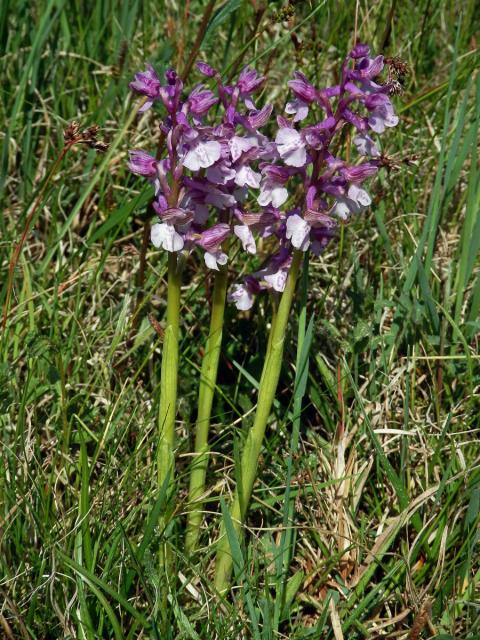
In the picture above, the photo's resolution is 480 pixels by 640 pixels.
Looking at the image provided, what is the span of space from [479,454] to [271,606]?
68cm

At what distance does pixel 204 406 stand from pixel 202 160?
61cm

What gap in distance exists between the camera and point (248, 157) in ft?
5.64

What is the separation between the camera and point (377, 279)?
261 centimetres

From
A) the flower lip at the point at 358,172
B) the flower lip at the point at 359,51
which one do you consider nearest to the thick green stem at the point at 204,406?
the flower lip at the point at 358,172

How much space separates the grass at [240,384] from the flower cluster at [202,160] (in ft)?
1.09

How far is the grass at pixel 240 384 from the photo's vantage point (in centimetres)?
186

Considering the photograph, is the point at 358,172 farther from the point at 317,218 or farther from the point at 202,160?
the point at 202,160

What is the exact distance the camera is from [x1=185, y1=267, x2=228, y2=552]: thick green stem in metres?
1.89

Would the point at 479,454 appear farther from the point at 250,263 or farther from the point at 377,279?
the point at 250,263

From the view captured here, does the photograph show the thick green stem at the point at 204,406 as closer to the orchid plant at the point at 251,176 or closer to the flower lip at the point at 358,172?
the orchid plant at the point at 251,176

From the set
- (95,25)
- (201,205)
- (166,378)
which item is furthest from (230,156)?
Result: (95,25)

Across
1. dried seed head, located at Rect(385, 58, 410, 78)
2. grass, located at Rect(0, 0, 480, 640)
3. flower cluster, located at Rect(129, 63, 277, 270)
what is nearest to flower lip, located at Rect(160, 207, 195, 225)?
flower cluster, located at Rect(129, 63, 277, 270)

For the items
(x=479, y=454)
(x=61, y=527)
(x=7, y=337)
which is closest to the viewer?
(x=61, y=527)

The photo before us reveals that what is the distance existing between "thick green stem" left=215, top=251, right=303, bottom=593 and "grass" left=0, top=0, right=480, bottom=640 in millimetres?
50
